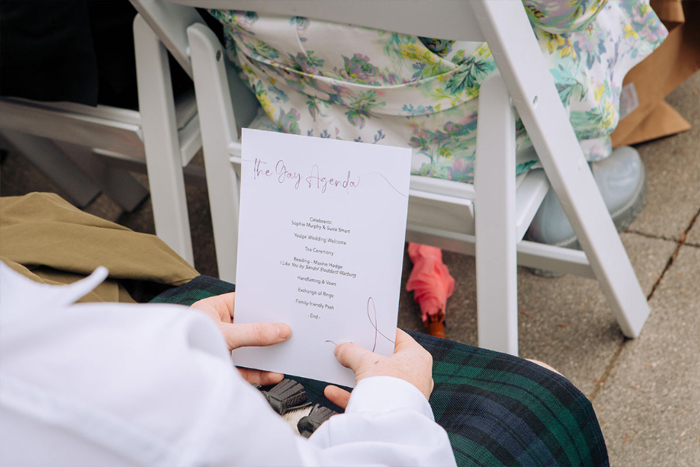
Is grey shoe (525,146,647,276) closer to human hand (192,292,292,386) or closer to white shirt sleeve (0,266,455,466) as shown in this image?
human hand (192,292,292,386)

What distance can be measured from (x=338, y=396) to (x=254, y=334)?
0.12 metres

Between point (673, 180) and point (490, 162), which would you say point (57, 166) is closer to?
point (490, 162)

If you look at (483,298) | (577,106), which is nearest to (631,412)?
(483,298)

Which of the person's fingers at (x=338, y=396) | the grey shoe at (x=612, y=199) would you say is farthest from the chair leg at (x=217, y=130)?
the grey shoe at (x=612, y=199)

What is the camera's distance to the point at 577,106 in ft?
3.20

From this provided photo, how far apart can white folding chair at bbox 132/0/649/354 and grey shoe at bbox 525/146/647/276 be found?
0.16m

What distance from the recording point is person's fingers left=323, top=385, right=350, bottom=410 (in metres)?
0.69

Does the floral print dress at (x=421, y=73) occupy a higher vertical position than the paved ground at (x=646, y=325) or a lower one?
higher

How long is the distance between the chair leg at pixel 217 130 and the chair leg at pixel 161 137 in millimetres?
92

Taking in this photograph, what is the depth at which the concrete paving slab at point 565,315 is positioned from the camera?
1.27m

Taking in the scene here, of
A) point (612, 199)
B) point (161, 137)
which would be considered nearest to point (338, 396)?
point (161, 137)

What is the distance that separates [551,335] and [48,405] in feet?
3.86

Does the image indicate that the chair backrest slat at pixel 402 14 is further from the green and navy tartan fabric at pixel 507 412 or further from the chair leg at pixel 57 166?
the chair leg at pixel 57 166

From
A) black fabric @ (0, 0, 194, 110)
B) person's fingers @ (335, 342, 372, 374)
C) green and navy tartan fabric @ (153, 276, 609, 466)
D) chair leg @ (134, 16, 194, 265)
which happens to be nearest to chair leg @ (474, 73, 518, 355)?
green and navy tartan fabric @ (153, 276, 609, 466)
